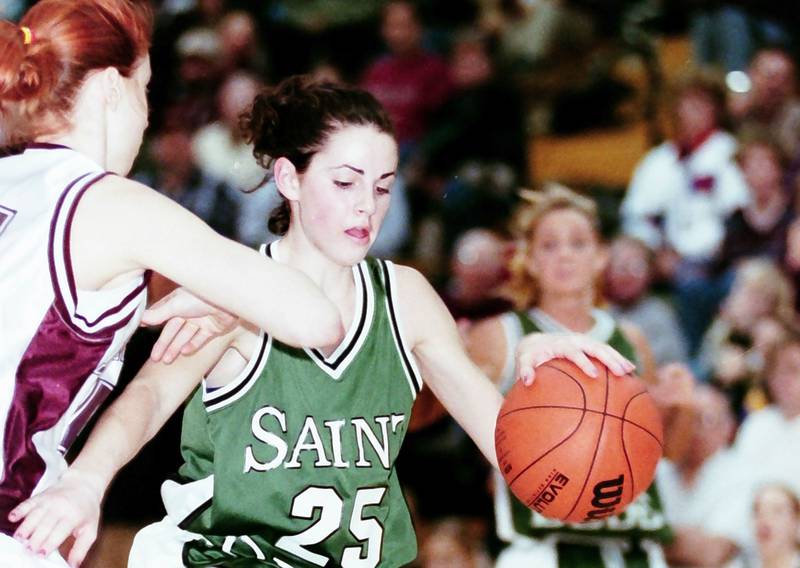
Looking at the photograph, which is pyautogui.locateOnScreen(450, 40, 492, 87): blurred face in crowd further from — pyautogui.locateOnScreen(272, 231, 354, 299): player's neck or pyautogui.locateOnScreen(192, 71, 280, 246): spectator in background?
pyautogui.locateOnScreen(272, 231, 354, 299): player's neck

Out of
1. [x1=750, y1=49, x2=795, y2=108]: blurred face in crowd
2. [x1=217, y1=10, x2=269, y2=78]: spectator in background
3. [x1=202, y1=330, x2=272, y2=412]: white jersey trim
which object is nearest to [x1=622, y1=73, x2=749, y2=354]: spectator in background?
[x1=750, y1=49, x2=795, y2=108]: blurred face in crowd

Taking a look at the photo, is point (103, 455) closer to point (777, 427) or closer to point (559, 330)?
point (559, 330)

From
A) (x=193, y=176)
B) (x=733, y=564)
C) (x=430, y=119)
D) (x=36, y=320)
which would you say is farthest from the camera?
Result: (x=430, y=119)

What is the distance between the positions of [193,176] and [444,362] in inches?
167

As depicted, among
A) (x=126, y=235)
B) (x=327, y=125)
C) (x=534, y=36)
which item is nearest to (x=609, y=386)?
(x=327, y=125)

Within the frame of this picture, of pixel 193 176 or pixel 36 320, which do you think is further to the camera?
pixel 193 176

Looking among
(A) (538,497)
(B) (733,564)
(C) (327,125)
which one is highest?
(C) (327,125)

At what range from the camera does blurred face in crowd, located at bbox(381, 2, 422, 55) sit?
8031 mm

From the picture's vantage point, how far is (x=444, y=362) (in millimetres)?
3375

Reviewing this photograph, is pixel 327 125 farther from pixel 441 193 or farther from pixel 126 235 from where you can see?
pixel 441 193

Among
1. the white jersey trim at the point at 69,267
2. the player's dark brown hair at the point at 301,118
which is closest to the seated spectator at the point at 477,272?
the player's dark brown hair at the point at 301,118

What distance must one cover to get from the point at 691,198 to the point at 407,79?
188 cm

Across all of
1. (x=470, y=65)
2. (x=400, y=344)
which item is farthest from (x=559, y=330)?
(x=470, y=65)

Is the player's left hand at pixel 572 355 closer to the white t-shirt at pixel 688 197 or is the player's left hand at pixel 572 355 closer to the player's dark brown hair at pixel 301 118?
the player's dark brown hair at pixel 301 118
